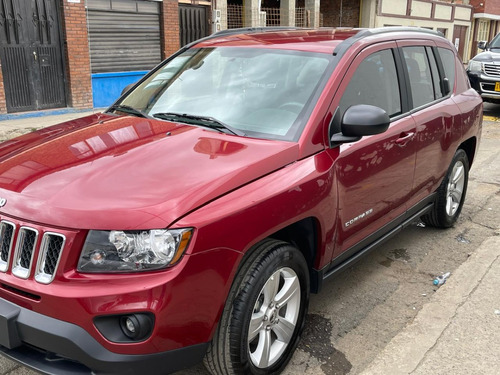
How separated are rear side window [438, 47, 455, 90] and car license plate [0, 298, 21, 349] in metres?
4.01

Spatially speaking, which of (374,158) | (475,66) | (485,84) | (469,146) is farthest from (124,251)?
(475,66)

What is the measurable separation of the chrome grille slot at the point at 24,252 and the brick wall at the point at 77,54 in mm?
9826

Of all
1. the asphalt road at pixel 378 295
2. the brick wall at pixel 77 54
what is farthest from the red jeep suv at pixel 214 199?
the brick wall at pixel 77 54

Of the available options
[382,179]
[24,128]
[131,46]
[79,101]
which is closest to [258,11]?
[131,46]

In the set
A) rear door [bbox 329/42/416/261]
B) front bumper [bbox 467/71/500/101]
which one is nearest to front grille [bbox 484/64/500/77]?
front bumper [bbox 467/71/500/101]

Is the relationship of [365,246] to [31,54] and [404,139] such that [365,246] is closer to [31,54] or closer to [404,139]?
[404,139]

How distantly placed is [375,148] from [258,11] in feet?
44.2

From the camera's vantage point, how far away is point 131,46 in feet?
41.7

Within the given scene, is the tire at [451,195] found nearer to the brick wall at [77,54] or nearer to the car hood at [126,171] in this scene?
the car hood at [126,171]

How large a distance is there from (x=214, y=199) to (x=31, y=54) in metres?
9.70

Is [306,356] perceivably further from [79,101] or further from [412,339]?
[79,101]

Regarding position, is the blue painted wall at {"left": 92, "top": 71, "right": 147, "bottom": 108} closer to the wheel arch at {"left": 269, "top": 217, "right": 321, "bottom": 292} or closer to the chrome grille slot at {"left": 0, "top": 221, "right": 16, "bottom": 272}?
the wheel arch at {"left": 269, "top": 217, "right": 321, "bottom": 292}

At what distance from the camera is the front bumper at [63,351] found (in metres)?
2.08

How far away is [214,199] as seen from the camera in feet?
7.58
